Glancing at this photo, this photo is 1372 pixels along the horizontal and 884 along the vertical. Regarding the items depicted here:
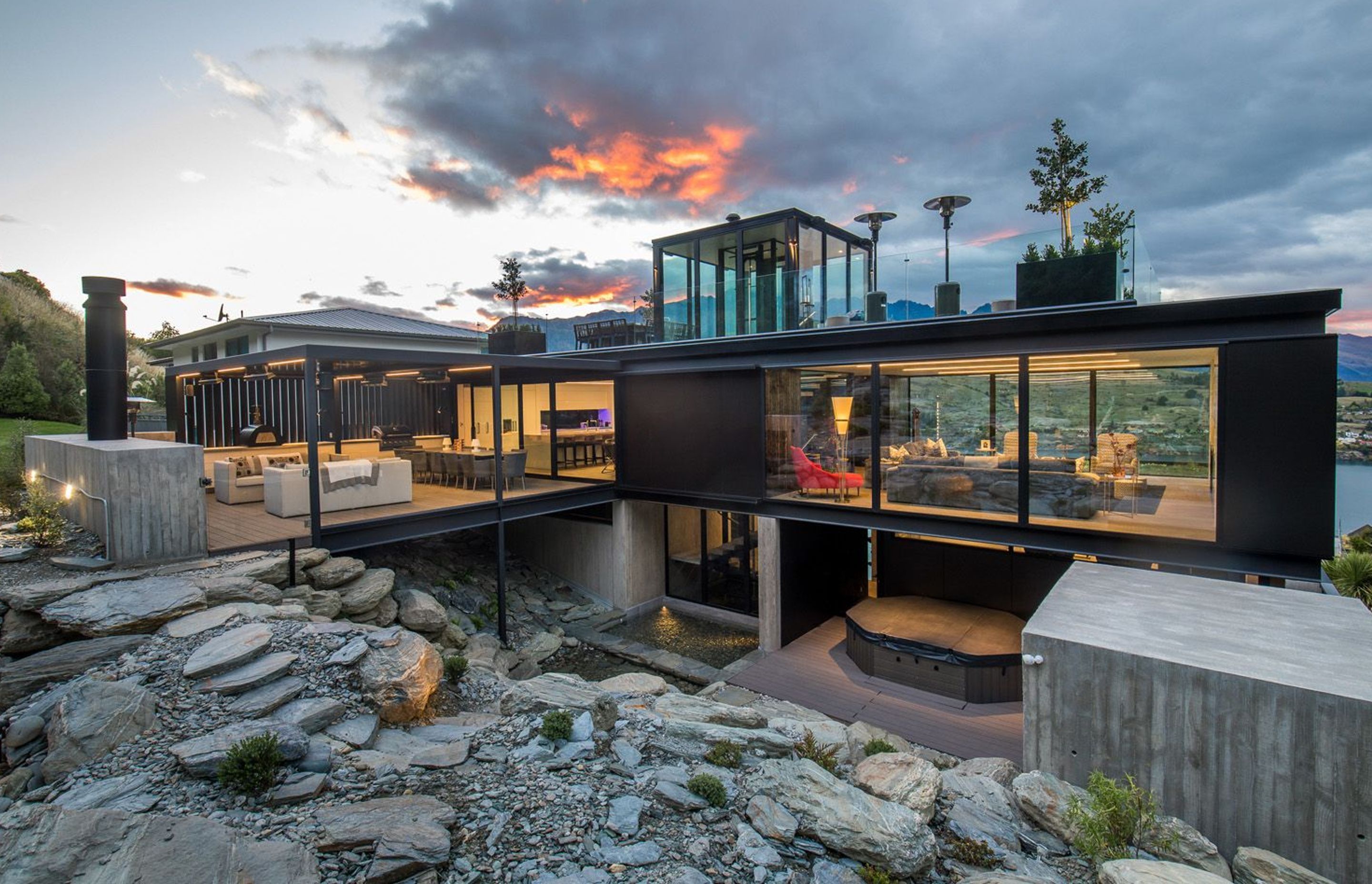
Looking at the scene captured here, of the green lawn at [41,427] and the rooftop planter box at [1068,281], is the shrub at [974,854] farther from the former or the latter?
the green lawn at [41,427]

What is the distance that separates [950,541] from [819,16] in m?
10.4

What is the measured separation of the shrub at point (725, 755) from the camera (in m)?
4.04

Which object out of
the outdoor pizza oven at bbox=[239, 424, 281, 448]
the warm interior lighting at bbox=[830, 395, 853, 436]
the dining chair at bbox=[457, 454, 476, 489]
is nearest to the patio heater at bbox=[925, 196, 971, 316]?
the warm interior lighting at bbox=[830, 395, 853, 436]

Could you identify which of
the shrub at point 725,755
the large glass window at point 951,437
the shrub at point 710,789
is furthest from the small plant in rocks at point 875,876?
the large glass window at point 951,437

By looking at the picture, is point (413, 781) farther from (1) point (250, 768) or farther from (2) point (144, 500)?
(2) point (144, 500)

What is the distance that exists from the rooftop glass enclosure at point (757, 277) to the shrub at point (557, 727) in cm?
773

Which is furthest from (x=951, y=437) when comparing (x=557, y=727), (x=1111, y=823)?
(x=557, y=727)

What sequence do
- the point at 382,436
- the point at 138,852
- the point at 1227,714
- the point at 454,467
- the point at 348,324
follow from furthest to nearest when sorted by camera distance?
the point at 348,324, the point at 382,436, the point at 454,467, the point at 1227,714, the point at 138,852

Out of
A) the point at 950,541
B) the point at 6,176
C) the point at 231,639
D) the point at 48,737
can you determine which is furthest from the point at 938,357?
the point at 6,176

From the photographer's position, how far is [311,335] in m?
14.5

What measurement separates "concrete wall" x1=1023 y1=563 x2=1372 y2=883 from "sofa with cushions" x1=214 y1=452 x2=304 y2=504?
35.6 ft

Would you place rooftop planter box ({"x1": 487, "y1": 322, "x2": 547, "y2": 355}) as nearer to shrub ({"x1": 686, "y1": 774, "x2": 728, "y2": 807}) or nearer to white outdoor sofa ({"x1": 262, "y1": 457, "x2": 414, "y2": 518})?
white outdoor sofa ({"x1": 262, "y1": 457, "x2": 414, "y2": 518})

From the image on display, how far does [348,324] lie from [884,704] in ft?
50.5

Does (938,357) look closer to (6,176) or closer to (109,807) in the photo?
(109,807)
